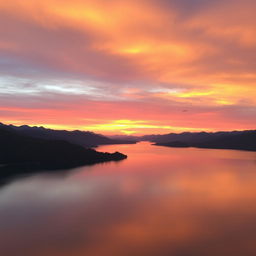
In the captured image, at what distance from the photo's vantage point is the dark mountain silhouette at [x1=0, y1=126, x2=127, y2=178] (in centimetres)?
12988

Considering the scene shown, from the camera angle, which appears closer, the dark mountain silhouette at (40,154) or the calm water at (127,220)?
the calm water at (127,220)

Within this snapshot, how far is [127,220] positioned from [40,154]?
106817 millimetres

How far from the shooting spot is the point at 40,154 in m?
→ 142

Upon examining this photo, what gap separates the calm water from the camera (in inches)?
1374

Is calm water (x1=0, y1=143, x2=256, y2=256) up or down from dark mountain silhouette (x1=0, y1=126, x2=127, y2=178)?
down

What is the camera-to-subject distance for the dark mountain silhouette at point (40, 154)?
12988 cm

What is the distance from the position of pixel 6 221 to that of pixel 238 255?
123ft

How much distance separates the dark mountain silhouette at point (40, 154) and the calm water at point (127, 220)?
174ft

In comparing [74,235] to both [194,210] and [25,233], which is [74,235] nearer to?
[25,233]

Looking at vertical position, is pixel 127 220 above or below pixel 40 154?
below

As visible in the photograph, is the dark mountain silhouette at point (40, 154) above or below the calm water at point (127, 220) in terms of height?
above

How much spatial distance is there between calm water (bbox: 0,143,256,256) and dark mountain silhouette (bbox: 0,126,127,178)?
174ft

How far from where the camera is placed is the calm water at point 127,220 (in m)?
34.9

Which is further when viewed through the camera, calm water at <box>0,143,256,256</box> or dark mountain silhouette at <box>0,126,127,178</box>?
dark mountain silhouette at <box>0,126,127,178</box>
